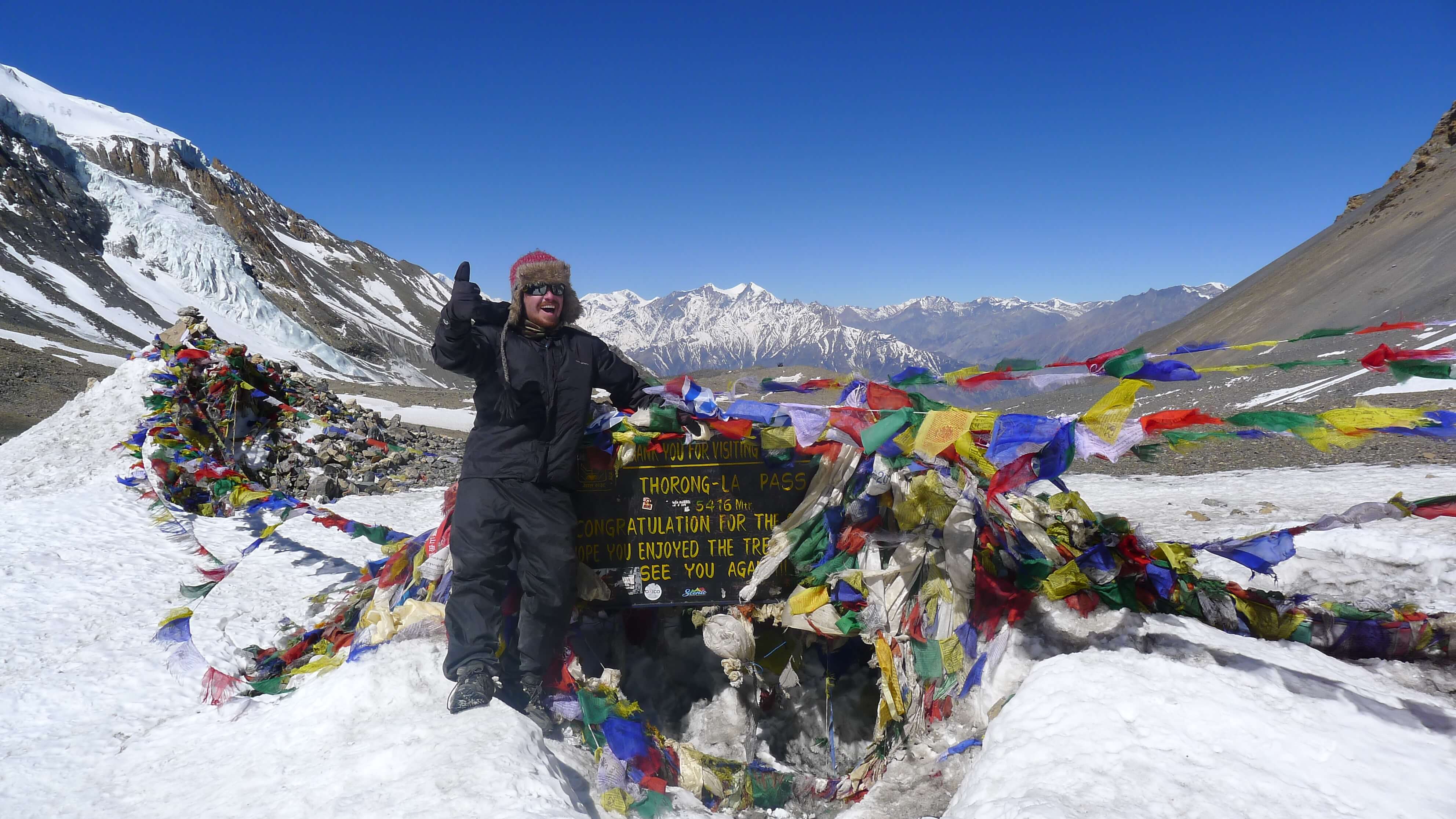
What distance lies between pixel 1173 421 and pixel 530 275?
3571 mm

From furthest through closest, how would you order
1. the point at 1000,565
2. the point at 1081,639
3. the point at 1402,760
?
the point at 1000,565 → the point at 1081,639 → the point at 1402,760

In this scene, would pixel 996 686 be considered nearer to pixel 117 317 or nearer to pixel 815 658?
pixel 815 658

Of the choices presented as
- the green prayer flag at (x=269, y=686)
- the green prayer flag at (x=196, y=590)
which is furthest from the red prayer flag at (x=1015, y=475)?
the green prayer flag at (x=196, y=590)

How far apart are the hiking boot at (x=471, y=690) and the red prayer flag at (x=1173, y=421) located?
11.9ft

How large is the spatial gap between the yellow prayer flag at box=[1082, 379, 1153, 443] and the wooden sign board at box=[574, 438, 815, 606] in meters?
1.67

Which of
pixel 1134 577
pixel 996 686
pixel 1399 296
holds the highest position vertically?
pixel 1399 296

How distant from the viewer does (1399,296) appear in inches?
1626

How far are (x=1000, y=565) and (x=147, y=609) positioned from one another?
6.32 metres

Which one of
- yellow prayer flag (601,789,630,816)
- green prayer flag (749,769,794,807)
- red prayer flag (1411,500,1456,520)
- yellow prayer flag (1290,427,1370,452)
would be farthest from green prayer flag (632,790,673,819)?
red prayer flag (1411,500,1456,520)

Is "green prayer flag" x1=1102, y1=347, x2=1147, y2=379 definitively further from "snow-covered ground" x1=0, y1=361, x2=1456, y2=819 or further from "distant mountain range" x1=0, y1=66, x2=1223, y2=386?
"distant mountain range" x1=0, y1=66, x2=1223, y2=386

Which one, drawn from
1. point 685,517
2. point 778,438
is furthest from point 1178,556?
point 685,517

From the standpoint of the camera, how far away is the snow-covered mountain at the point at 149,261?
6372 centimetres

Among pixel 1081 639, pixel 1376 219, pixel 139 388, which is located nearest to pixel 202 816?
pixel 1081 639

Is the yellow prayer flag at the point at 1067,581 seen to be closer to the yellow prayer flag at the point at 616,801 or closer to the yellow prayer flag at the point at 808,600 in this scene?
the yellow prayer flag at the point at 808,600
